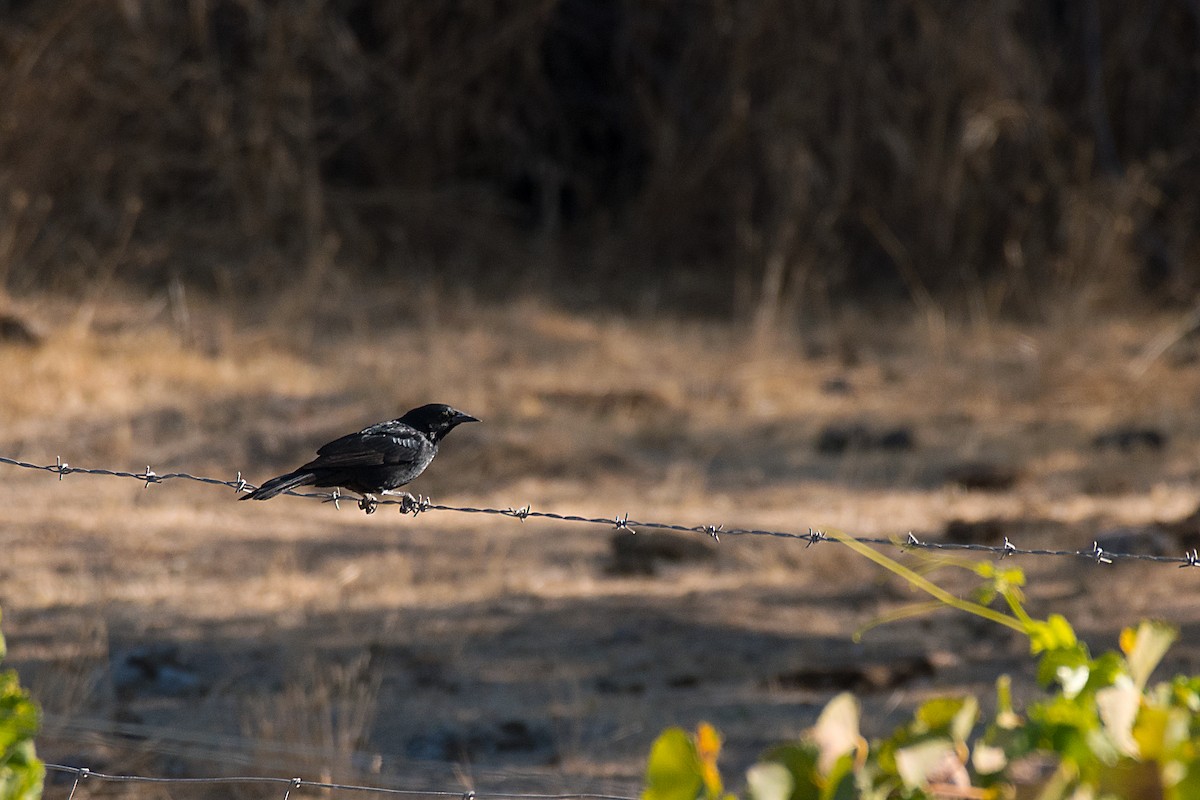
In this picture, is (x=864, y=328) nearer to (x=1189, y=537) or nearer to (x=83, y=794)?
(x=1189, y=537)

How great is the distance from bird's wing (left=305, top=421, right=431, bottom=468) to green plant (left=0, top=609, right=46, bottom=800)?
37.3 inches

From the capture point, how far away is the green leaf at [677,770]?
1.45m

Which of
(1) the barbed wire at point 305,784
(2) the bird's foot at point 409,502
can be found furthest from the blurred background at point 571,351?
(2) the bird's foot at point 409,502

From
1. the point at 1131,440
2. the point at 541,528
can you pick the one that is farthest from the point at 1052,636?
the point at 1131,440

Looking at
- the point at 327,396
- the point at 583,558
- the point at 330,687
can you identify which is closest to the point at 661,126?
the point at 327,396

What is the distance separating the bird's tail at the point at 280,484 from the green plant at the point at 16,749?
0.72 m

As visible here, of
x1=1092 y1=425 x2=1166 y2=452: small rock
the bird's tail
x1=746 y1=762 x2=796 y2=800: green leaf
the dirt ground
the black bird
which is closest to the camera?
x1=746 y1=762 x2=796 y2=800: green leaf

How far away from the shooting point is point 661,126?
13.1 metres

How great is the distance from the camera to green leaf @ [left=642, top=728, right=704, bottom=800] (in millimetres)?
1454

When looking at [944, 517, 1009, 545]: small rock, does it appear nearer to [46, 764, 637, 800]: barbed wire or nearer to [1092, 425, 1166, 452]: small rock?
[1092, 425, 1166, 452]: small rock

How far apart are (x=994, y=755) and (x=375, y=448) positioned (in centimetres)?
211

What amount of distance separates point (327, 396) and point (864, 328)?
449cm

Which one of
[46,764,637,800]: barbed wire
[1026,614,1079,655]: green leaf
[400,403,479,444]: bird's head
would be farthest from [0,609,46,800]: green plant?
[1026,614,1079,655]: green leaf

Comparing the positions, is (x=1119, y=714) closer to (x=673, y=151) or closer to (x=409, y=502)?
(x=409, y=502)
